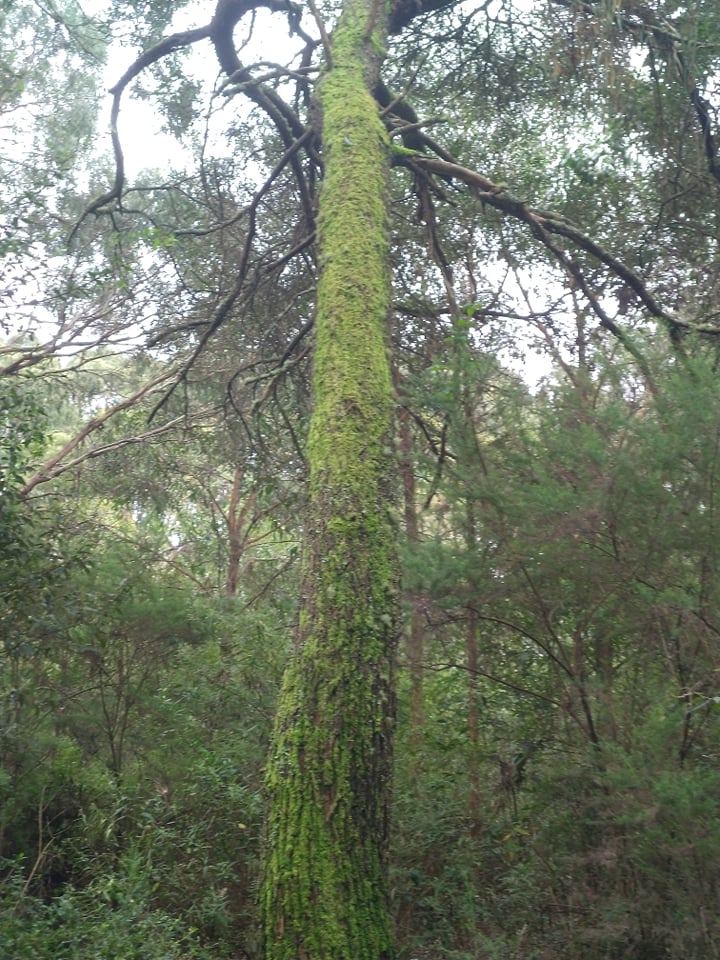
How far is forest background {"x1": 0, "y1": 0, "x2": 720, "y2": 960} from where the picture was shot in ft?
14.6

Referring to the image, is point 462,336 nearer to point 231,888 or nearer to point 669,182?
point 669,182

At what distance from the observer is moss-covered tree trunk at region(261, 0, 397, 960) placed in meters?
3.84

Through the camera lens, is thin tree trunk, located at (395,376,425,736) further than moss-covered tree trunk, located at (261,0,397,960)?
Yes

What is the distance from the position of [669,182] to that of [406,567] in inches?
165

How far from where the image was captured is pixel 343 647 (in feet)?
13.9

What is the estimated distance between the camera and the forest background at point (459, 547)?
14.6ft

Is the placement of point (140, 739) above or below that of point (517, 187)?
below

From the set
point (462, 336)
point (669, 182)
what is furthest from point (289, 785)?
point (669, 182)

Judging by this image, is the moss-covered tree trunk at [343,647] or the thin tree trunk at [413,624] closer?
the moss-covered tree trunk at [343,647]

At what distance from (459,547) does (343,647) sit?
1.11 metres

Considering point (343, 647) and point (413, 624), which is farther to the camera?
point (413, 624)

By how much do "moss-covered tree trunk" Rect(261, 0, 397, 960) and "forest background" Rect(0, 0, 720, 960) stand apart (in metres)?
0.27

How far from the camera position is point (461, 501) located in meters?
5.11

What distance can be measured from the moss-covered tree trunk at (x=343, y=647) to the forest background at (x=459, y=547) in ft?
0.88
